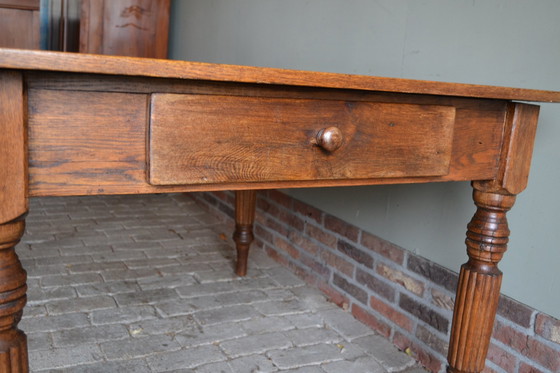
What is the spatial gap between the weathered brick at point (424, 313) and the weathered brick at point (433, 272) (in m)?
0.10

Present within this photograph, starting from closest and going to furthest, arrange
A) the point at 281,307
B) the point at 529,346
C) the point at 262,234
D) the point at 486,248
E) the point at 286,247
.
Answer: the point at 486,248 < the point at 529,346 < the point at 281,307 < the point at 286,247 < the point at 262,234

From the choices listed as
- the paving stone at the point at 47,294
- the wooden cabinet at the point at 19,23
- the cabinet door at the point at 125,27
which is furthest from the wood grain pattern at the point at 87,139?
the wooden cabinet at the point at 19,23

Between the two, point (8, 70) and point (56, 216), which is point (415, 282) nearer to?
point (8, 70)

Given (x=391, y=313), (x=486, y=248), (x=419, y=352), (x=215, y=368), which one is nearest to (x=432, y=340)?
(x=419, y=352)

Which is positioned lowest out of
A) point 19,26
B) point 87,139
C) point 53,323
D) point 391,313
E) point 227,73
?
point 53,323

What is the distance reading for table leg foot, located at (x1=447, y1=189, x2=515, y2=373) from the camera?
136 centimetres

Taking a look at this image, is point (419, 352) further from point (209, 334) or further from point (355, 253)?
point (209, 334)

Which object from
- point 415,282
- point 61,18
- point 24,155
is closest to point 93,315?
point 415,282

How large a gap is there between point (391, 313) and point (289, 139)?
1.15 meters

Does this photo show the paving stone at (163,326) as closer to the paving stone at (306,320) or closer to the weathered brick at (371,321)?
the paving stone at (306,320)

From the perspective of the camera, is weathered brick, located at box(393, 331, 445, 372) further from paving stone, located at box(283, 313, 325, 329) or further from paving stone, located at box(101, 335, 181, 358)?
paving stone, located at box(101, 335, 181, 358)

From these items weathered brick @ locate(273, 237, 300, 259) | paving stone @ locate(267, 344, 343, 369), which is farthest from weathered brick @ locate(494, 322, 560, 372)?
weathered brick @ locate(273, 237, 300, 259)

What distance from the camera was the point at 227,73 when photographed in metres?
0.89

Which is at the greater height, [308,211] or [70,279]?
[308,211]
